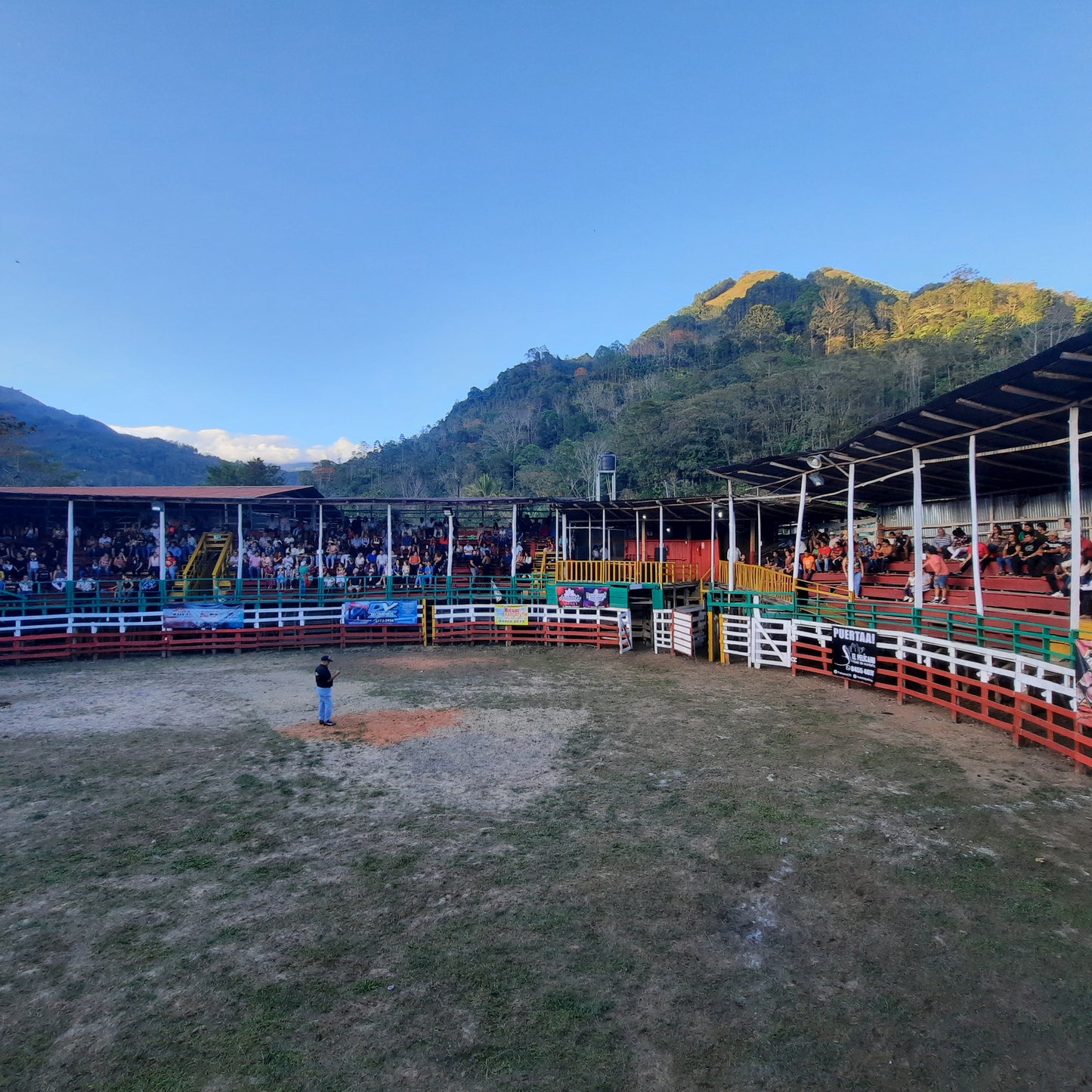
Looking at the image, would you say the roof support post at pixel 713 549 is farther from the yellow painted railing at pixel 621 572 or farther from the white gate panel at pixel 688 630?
the white gate panel at pixel 688 630

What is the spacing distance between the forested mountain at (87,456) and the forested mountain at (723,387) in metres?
31.1

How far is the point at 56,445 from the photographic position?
129 meters

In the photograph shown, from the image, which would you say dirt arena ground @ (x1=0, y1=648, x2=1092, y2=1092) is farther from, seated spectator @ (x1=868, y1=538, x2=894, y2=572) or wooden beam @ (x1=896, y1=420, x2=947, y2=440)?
seated spectator @ (x1=868, y1=538, x2=894, y2=572)

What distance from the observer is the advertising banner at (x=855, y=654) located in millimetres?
13039

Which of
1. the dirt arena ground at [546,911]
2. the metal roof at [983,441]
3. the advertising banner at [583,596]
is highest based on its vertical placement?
the metal roof at [983,441]

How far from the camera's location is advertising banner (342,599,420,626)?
20.8 meters

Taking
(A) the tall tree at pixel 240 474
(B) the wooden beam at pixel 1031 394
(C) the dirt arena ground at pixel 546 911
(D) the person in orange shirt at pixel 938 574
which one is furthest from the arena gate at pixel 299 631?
(A) the tall tree at pixel 240 474

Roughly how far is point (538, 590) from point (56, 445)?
149648mm

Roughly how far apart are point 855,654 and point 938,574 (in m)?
2.90

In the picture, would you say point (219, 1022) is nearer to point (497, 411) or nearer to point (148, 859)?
point (148, 859)

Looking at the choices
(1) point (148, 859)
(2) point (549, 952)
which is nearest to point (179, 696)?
(1) point (148, 859)

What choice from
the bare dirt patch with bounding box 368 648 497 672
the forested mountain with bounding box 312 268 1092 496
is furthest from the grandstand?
the forested mountain with bounding box 312 268 1092 496

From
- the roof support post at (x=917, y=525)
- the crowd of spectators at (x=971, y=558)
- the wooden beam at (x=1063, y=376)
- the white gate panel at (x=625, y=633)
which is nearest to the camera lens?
the wooden beam at (x=1063, y=376)

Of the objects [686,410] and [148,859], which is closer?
[148,859]
